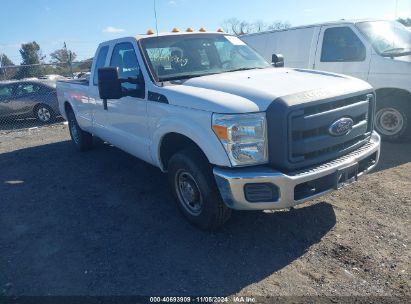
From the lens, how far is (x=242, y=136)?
3.13 meters

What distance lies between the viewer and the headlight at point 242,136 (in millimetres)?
3107

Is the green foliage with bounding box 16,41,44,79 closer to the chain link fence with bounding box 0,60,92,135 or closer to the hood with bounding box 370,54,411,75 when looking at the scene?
the chain link fence with bounding box 0,60,92,135

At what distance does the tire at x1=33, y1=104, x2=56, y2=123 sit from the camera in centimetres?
1189

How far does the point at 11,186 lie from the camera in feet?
18.9

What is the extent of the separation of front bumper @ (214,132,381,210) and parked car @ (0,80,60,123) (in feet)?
33.1

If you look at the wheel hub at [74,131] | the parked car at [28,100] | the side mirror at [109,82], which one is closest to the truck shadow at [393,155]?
the side mirror at [109,82]

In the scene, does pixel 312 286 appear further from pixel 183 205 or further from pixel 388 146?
pixel 388 146

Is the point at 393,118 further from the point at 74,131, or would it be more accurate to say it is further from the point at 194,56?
the point at 74,131

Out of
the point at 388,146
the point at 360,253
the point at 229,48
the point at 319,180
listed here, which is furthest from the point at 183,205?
the point at 388,146

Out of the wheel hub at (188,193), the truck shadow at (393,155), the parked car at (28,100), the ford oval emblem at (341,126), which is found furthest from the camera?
the parked car at (28,100)

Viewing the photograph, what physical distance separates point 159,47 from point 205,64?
0.59m

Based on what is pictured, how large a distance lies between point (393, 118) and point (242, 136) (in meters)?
4.39

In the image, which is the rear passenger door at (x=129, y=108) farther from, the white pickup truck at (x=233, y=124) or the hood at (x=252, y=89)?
the hood at (x=252, y=89)

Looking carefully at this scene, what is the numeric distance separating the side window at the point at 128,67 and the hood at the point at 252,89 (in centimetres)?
55
